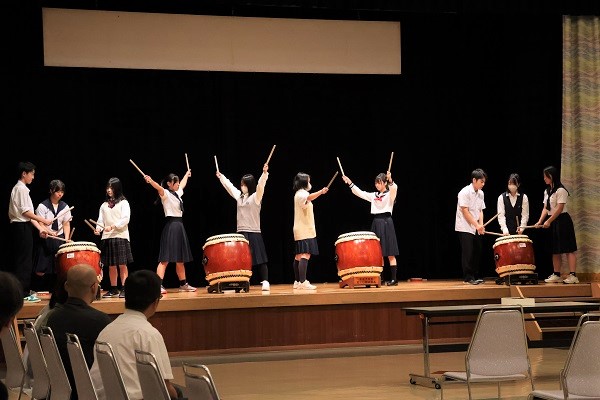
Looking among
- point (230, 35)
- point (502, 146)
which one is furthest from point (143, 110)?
point (502, 146)

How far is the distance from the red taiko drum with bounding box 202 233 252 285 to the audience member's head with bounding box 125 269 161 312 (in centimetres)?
540

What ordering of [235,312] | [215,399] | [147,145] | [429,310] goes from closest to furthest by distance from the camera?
[215,399], [429,310], [235,312], [147,145]

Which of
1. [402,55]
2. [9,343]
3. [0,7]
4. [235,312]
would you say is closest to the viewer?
[9,343]

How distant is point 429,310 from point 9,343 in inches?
105

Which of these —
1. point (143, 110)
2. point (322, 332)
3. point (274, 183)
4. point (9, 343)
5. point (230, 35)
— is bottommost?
point (322, 332)

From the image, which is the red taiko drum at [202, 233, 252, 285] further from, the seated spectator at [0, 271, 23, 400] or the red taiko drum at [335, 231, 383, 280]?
the seated spectator at [0, 271, 23, 400]

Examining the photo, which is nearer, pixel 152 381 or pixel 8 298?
pixel 8 298

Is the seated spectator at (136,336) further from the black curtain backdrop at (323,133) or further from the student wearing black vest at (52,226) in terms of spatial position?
the black curtain backdrop at (323,133)

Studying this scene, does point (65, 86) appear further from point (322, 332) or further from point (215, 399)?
point (215, 399)

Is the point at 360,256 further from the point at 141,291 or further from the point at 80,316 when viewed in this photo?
the point at 141,291

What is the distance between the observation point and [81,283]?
4.05m

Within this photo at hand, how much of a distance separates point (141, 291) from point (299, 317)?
518cm

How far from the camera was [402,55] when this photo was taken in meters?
11.4

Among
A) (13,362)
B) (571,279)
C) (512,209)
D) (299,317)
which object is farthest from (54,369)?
(512,209)
